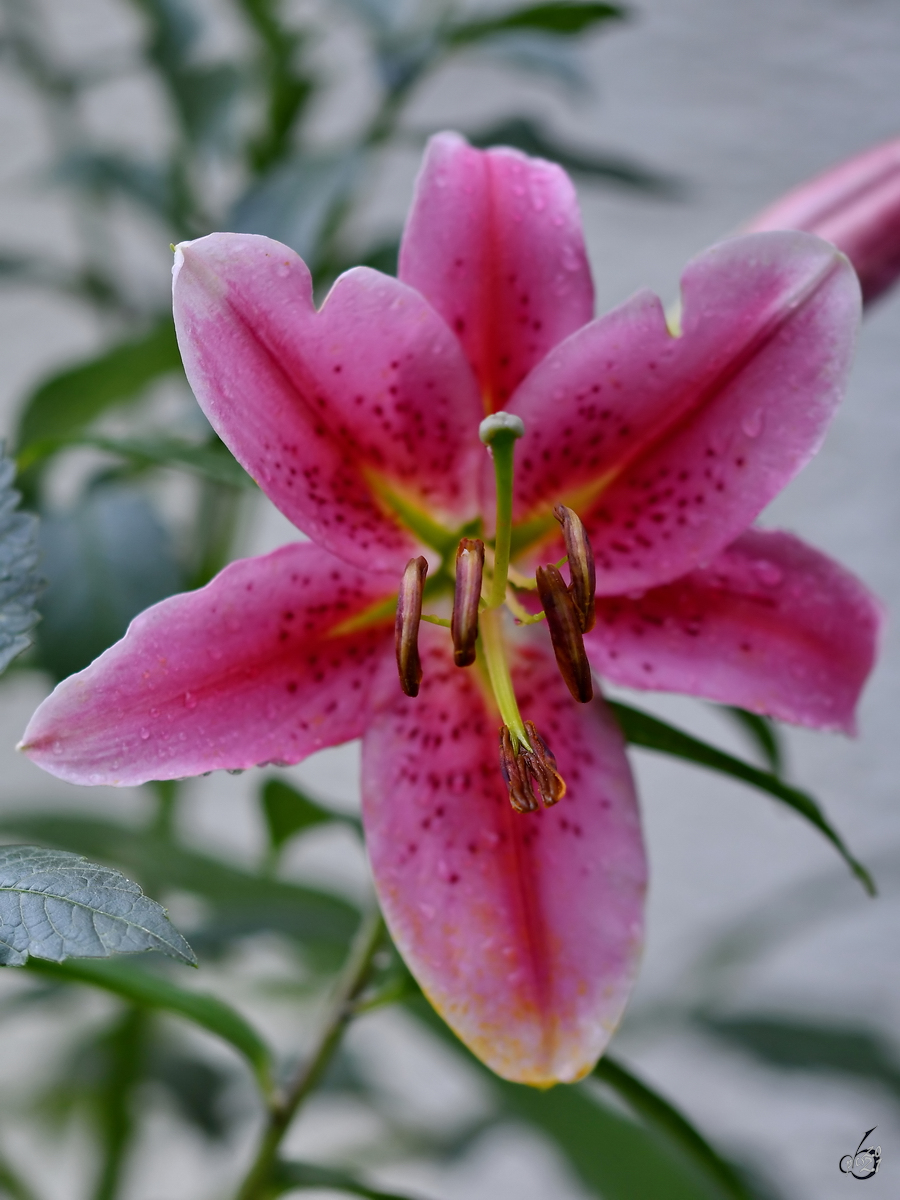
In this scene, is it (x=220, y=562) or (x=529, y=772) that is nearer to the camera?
(x=529, y=772)

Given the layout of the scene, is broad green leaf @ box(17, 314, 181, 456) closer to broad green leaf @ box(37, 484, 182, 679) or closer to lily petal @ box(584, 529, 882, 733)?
broad green leaf @ box(37, 484, 182, 679)

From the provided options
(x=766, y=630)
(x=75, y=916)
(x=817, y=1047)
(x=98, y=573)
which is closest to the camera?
(x=75, y=916)

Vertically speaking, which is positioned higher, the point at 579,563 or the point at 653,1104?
the point at 579,563

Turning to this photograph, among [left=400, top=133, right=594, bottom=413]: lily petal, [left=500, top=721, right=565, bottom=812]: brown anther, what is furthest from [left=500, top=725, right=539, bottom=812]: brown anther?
[left=400, top=133, right=594, bottom=413]: lily petal

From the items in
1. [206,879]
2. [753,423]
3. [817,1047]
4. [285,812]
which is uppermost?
[753,423]

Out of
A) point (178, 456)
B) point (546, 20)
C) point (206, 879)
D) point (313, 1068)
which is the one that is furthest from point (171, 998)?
point (546, 20)

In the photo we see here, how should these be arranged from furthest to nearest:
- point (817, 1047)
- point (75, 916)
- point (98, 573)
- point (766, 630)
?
point (817, 1047) < point (98, 573) < point (766, 630) < point (75, 916)

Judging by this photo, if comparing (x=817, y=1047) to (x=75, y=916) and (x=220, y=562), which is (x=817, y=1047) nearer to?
(x=220, y=562)
